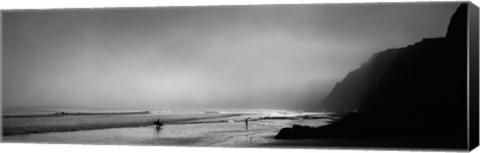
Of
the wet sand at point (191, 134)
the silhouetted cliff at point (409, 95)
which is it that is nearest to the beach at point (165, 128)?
the wet sand at point (191, 134)

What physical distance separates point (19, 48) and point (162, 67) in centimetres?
185

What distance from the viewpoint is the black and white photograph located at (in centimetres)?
1069

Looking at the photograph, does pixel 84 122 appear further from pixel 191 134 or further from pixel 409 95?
pixel 409 95

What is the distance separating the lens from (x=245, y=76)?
11.4 m

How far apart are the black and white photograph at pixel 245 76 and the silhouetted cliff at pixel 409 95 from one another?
0.01 meters

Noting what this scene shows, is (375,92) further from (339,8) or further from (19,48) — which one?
(19,48)

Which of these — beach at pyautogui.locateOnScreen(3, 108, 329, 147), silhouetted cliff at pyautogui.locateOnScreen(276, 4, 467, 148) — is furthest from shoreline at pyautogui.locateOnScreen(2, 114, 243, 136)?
silhouetted cliff at pyautogui.locateOnScreen(276, 4, 467, 148)

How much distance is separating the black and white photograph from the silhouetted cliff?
0.01 metres

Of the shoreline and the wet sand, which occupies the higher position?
the shoreline

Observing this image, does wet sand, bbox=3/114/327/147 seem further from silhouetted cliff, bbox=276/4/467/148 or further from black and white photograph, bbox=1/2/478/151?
silhouetted cliff, bbox=276/4/467/148

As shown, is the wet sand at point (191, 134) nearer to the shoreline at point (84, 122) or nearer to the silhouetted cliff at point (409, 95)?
the shoreline at point (84, 122)

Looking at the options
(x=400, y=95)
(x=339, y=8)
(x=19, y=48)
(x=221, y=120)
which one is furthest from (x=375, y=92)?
(x=19, y=48)

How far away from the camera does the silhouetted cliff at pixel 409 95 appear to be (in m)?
10.5

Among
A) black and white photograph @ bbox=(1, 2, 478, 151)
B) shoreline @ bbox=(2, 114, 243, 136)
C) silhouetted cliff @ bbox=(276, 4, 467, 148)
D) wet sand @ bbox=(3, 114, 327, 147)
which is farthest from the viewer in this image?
shoreline @ bbox=(2, 114, 243, 136)
